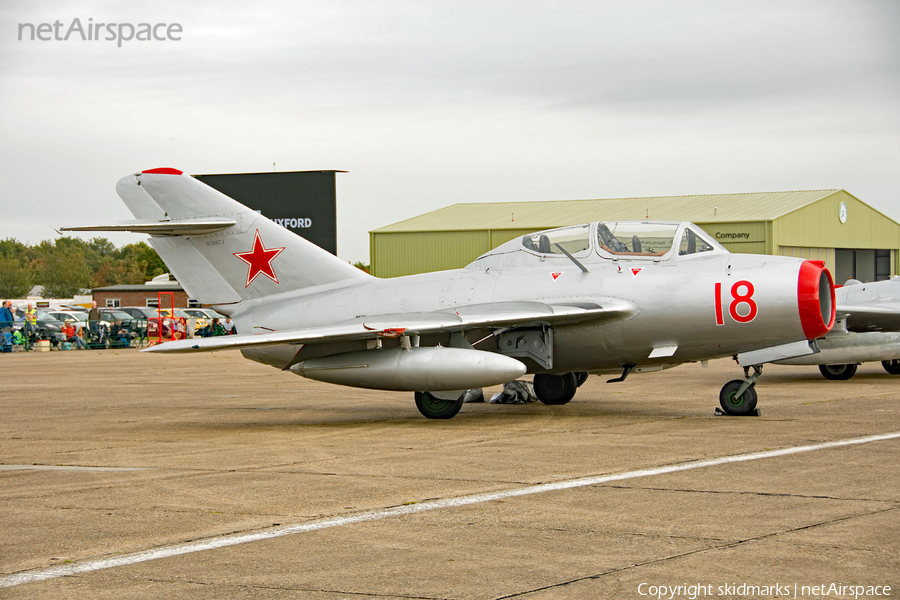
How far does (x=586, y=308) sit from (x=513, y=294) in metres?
1.27

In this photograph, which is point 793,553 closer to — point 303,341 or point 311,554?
point 311,554

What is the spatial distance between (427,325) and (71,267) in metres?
119

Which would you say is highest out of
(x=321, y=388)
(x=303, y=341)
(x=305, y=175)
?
(x=305, y=175)

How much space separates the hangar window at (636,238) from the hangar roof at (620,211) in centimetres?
3324

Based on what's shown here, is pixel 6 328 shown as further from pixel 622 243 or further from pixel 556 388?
pixel 622 243

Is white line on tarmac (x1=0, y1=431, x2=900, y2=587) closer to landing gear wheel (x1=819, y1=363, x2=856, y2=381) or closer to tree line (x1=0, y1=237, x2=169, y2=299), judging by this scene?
landing gear wheel (x1=819, y1=363, x2=856, y2=381)

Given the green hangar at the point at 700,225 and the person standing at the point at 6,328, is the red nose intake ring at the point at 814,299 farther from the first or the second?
the person standing at the point at 6,328

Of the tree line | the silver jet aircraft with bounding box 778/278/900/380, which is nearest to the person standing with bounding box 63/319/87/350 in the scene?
the silver jet aircraft with bounding box 778/278/900/380

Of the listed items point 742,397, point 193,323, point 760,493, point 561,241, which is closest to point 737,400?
point 742,397

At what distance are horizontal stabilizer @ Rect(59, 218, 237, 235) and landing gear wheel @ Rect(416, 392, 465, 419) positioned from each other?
4249 millimetres

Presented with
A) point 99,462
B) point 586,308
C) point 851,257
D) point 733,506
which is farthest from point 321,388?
point 851,257

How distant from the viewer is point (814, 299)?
11.8 metres

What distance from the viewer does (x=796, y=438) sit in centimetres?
1019

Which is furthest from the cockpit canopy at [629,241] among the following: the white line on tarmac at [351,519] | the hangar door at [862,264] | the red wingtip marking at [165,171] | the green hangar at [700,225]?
the hangar door at [862,264]
